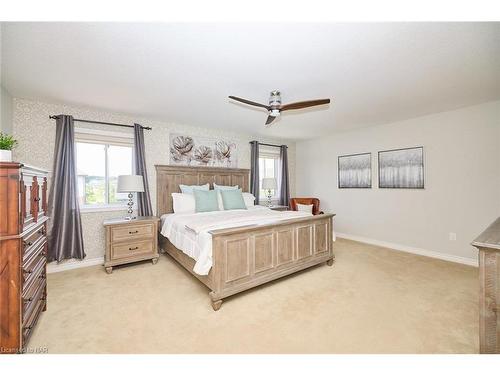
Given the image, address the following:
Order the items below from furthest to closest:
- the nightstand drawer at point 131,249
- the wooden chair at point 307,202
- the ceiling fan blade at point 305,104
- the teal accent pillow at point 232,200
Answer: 1. the wooden chair at point 307,202
2. the teal accent pillow at point 232,200
3. the nightstand drawer at point 131,249
4. the ceiling fan blade at point 305,104

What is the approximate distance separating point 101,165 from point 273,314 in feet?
11.5

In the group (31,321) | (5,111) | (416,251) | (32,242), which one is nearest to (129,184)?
(5,111)

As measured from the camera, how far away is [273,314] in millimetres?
2146

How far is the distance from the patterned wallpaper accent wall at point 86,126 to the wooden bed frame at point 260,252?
3.28 ft

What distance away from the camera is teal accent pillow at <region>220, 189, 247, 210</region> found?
4051 millimetres

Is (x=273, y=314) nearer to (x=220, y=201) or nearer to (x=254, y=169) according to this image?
(x=220, y=201)

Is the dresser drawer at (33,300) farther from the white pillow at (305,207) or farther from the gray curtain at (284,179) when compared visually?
the gray curtain at (284,179)

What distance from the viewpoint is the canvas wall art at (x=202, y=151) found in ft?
14.1

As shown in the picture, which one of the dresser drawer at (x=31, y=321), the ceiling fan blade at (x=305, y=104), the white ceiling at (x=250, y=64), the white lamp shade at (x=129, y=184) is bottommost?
the dresser drawer at (x=31, y=321)

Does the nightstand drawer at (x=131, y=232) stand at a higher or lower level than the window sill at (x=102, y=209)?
lower

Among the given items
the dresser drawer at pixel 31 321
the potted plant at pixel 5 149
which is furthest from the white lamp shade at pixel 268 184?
the potted plant at pixel 5 149
